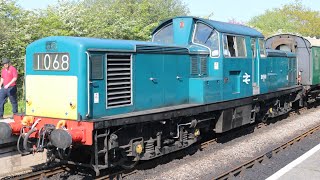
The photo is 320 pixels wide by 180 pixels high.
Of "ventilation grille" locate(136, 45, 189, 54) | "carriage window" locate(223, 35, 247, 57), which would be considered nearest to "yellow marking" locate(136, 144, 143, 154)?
"ventilation grille" locate(136, 45, 189, 54)

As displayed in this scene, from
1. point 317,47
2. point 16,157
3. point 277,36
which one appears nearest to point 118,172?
point 16,157

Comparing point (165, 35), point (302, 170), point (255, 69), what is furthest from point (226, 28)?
point (302, 170)

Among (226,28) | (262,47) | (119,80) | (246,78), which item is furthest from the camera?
(262,47)

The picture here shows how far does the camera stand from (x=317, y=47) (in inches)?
711

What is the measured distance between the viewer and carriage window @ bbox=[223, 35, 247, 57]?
968 cm

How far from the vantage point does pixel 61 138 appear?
602cm

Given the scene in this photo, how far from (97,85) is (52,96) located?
0.94 meters

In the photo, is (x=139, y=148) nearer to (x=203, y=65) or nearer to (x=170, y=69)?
(x=170, y=69)

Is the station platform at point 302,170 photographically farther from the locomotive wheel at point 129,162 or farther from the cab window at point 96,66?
the cab window at point 96,66

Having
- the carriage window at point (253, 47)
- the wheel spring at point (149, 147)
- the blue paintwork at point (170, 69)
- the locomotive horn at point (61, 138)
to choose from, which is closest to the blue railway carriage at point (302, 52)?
the blue paintwork at point (170, 69)

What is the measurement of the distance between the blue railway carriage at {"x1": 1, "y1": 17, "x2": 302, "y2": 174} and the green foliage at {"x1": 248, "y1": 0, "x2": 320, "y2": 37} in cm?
5247

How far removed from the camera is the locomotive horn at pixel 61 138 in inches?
236

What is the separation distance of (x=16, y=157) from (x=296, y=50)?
13.6 meters

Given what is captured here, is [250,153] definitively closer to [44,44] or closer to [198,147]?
[198,147]
